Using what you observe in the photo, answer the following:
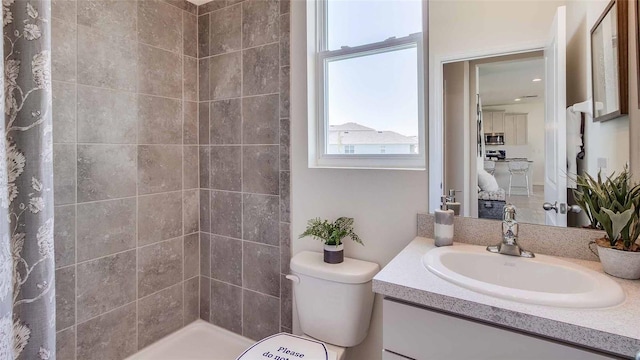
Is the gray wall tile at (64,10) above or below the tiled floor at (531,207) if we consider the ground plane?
above

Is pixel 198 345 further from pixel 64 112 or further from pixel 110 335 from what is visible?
pixel 64 112

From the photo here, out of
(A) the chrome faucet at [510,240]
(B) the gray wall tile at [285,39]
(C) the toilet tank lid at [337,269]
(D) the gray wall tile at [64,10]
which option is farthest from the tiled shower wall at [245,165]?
(A) the chrome faucet at [510,240]

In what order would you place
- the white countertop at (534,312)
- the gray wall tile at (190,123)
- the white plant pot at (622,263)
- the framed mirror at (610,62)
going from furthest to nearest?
the gray wall tile at (190,123), the framed mirror at (610,62), the white plant pot at (622,263), the white countertop at (534,312)

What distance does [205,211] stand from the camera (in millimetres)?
2084

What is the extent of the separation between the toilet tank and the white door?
756 mm

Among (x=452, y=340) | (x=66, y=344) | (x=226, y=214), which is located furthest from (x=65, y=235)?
(x=452, y=340)

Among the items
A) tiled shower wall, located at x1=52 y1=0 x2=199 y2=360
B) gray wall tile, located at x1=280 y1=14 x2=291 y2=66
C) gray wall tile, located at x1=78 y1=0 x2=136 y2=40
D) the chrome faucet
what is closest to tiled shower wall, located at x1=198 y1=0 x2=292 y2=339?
gray wall tile, located at x1=280 y1=14 x2=291 y2=66

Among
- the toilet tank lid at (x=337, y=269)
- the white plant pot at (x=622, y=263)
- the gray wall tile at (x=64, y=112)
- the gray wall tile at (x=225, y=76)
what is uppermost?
the gray wall tile at (x=225, y=76)

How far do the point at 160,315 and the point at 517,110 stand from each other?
213cm

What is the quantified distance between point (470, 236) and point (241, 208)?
1.25m

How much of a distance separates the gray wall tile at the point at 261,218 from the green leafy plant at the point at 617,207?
135cm

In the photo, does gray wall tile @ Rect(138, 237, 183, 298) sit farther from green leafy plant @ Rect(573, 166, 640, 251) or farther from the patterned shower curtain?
green leafy plant @ Rect(573, 166, 640, 251)

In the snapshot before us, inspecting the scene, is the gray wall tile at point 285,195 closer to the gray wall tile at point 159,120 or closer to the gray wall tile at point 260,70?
the gray wall tile at point 260,70

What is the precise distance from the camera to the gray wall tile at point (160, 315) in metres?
1.81
